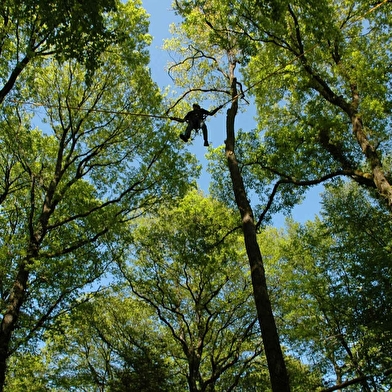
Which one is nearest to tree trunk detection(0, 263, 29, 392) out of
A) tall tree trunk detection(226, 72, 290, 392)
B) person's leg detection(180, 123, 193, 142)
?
person's leg detection(180, 123, 193, 142)

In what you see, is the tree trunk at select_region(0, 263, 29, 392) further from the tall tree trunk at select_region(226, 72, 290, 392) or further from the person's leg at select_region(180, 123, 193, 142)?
the tall tree trunk at select_region(226, 72, 290, 392)

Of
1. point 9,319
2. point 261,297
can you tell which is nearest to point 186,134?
point 261,297

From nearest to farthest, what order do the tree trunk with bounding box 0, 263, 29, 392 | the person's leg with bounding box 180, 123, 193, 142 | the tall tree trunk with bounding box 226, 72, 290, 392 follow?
1. the tall tree trunk with bounding box 226, 72, 290, 392
2. the tree trunk with bounding box 0, 263, 29, 392
3. the person's leg with bounding box 180, 123, 193, 142

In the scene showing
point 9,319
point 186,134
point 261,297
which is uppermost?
point 186,134

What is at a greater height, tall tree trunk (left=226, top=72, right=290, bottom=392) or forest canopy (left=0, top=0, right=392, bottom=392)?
forest canopy (left=0, top=0, right=392, bottom=392)

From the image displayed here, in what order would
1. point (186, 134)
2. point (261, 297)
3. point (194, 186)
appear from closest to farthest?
point (261, 297)
point (186, 134)
point (194, 186)

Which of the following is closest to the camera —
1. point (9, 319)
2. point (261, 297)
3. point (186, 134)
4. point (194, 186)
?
point (261, 297)

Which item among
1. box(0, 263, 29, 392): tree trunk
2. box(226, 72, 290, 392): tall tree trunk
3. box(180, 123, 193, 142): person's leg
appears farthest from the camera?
box(180, 123, 193, 142): person's leg

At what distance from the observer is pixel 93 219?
32.1 feet

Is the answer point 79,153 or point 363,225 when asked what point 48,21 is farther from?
point 363,225

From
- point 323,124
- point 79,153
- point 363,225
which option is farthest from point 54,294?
point 363,225

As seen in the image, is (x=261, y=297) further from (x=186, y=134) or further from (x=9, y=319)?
(x=9, y=319)

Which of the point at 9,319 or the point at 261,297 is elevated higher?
the point at 9,319

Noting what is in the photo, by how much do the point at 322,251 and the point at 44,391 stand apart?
11538mm
